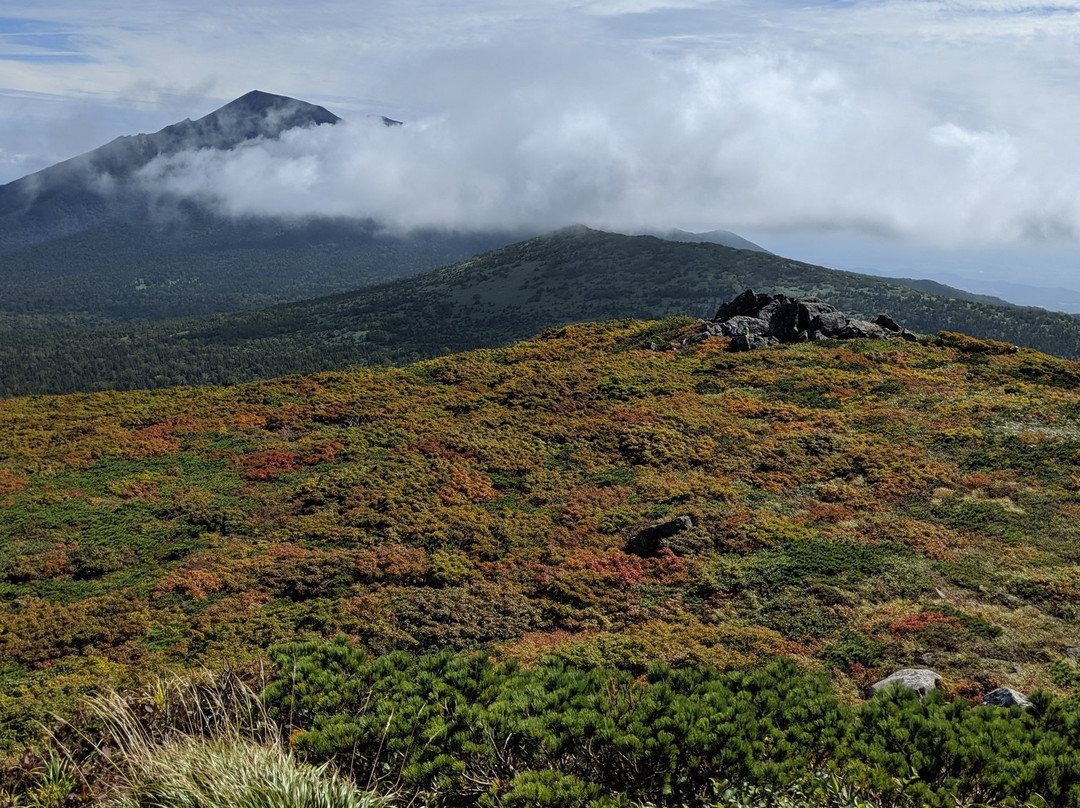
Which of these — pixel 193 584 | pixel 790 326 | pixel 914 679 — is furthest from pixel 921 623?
pixel 790 326

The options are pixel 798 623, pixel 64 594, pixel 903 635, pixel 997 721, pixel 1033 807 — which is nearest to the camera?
pixel 1033 807

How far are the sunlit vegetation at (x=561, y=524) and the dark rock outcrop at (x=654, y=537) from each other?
1.23 ft

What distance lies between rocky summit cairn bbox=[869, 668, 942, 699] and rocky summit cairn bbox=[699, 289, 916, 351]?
36.0 meters

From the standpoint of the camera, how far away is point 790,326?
171 ft

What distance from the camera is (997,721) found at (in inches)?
318

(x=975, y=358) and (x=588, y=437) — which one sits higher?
(x=975, y=358)

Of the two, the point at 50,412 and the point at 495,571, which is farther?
the point at 50,412

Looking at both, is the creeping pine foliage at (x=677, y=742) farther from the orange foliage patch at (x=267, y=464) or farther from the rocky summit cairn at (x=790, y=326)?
the rocky summit cairn at (x=790, y=326)

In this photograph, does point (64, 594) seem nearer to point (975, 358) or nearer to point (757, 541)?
point (757, 541)

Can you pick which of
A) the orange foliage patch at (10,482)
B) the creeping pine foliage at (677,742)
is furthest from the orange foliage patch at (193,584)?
the orange foliage patch at (10,482)

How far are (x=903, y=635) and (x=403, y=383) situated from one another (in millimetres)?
33008

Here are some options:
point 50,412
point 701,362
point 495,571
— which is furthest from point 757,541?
point 50,412

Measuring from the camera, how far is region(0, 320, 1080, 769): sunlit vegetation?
51.5 feet

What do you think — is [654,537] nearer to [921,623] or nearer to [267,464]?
[921,623]
